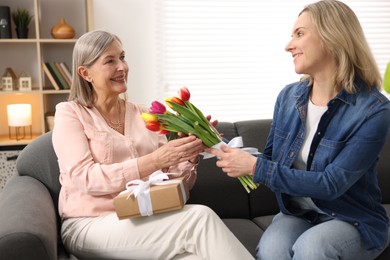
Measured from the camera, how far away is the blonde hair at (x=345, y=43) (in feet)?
5.79

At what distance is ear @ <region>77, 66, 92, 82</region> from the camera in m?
2.04

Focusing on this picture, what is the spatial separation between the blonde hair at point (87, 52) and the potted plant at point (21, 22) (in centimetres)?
189

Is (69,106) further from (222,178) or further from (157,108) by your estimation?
(222,178)

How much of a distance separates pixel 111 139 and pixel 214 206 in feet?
2.36

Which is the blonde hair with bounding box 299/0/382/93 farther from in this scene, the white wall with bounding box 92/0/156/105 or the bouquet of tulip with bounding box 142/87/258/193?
the white wall with bounding box 92/0/156/105

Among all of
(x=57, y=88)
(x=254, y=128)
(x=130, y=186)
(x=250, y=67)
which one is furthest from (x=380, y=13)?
(x=130, y=186)

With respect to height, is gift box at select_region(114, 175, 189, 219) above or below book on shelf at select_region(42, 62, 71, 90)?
below

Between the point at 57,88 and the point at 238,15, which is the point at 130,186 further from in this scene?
the point at 238,15

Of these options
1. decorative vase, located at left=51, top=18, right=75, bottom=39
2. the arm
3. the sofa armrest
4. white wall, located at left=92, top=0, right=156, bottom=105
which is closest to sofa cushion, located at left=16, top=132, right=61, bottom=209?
the sofa armrest

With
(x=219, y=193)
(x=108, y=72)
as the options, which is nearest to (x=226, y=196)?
(x=219, y=193)

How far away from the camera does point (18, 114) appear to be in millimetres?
3701

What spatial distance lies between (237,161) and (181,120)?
0.87ft

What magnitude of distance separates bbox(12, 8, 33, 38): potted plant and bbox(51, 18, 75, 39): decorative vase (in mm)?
203

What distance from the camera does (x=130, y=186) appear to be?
1.80 m
